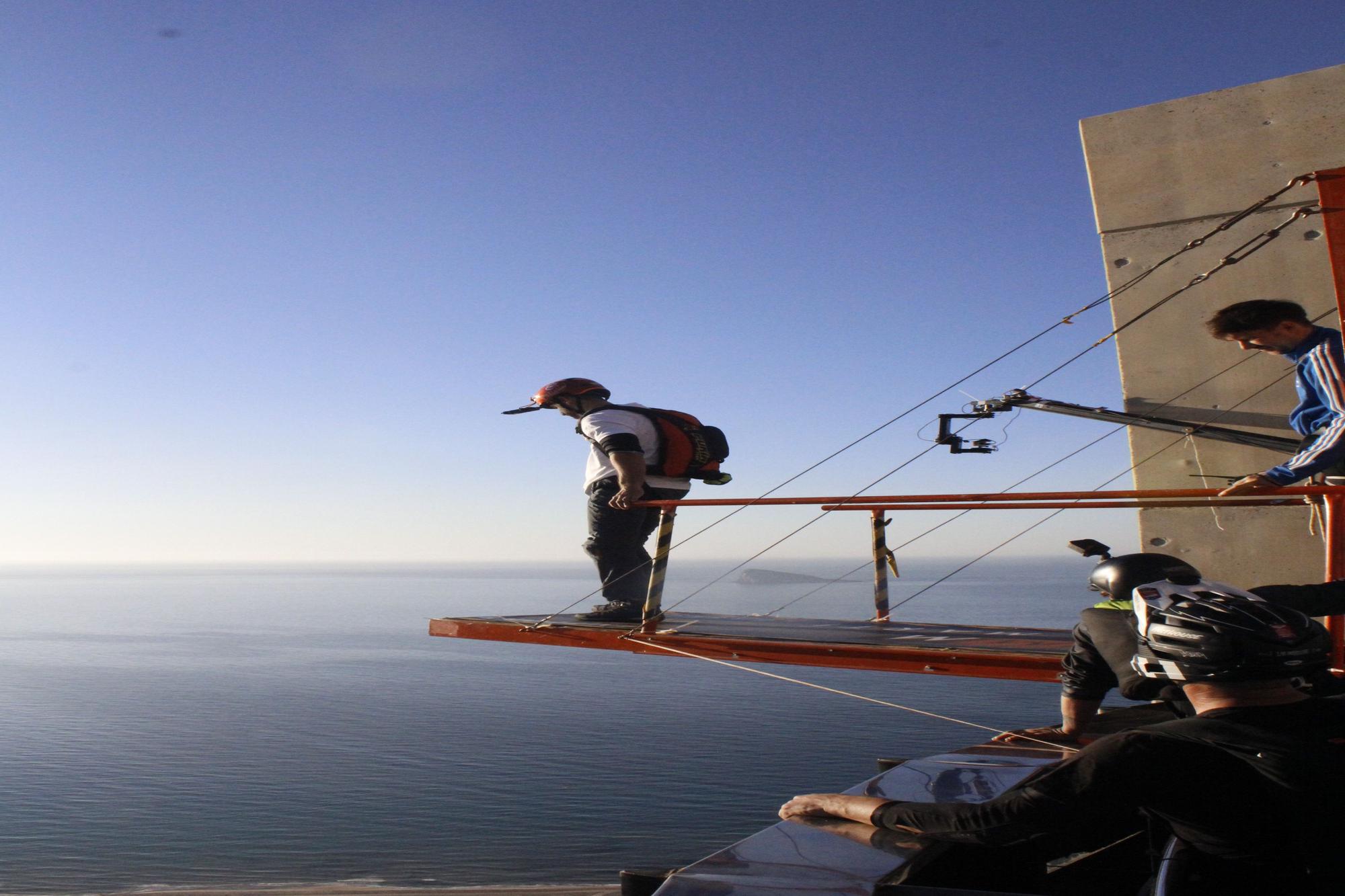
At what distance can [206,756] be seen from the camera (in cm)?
4653

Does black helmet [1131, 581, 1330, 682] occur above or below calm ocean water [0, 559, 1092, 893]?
above

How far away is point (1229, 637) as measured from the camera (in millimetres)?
2104

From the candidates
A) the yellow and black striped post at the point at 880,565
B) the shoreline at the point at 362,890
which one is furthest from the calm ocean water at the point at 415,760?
the yellow and black striped post at the point at 880,565

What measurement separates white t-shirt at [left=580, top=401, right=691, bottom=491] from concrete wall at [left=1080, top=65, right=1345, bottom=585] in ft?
20.2

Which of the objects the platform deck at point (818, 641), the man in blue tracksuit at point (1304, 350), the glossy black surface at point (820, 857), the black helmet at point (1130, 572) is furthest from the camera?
the platform deck at point (818, 641)

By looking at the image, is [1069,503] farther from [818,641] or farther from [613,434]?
[613,434]

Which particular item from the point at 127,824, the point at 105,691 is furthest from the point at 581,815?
the point at 105,691

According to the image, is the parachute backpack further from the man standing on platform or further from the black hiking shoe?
the black hiking shoe

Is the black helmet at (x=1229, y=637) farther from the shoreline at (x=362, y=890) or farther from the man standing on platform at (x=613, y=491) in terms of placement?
the shoreline at (x=362, y=890)

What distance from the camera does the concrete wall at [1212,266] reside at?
927 centimetres

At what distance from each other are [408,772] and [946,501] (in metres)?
43.4

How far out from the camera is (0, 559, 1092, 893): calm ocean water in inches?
1283

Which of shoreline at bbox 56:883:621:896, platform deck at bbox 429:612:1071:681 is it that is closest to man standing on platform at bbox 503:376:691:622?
platform deck at bbox 429:612:1071:681

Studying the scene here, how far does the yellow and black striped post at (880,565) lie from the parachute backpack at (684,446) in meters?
1.21
